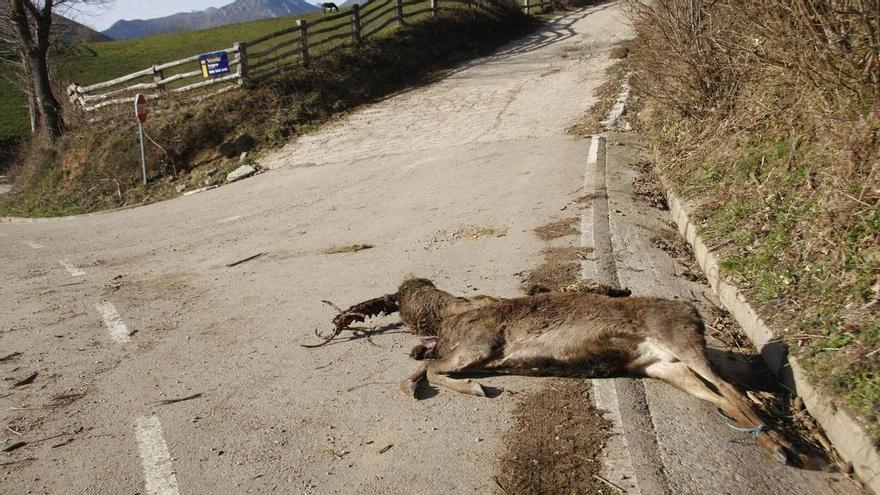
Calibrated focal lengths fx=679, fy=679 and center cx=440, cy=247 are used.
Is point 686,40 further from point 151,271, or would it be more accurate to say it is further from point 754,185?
point 151,271

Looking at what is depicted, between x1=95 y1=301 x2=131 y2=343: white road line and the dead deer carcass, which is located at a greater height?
the dead deer carcass

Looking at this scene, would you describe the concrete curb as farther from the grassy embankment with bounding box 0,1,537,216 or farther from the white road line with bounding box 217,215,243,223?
the grassy embankment with bounding box 0,1,537,216

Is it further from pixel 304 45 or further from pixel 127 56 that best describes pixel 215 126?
pixel 127 56

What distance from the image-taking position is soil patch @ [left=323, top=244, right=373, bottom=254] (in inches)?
357

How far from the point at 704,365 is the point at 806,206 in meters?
2.57

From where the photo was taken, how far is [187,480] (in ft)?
13.3

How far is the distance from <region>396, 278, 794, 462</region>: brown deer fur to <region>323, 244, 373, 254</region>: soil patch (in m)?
4.07

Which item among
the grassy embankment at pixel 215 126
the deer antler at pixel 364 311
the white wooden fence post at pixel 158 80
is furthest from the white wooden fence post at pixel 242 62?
the deer antler at pixel 364 311

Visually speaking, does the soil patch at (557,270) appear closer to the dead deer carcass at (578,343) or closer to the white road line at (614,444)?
the dead deer carcass at (578,343)

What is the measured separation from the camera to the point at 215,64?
69.3 feet

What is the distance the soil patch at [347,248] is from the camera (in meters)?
9.08

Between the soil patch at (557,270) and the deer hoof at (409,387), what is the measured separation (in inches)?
60.8

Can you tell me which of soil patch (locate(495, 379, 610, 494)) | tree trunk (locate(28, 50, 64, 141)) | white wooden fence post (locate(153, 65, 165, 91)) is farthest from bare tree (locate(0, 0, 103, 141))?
soil patch (locate(495, 379, 610, 494))

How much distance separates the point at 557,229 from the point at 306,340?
3412 mm
